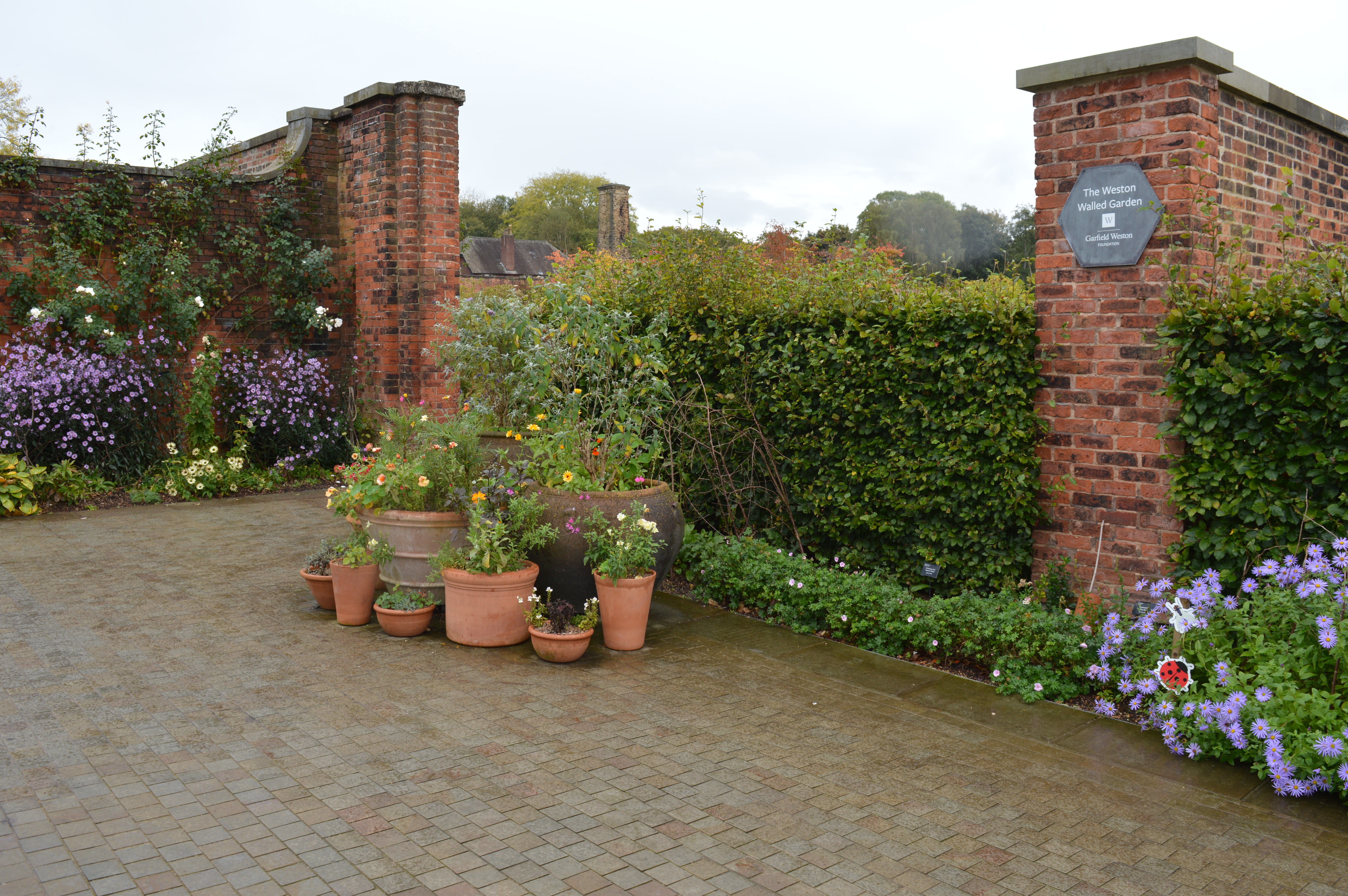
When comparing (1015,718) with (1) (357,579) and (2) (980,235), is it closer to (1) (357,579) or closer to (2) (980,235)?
(1) (357,579)

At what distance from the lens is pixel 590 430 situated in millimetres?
6133

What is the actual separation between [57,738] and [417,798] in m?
1.69

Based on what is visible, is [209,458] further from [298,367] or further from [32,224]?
[32,224]

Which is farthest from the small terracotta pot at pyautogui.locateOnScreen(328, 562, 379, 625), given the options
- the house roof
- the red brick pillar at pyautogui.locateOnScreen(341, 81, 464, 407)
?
the house roof

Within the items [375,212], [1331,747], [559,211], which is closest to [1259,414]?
[1331,747]

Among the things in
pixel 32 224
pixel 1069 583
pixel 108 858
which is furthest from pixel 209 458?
pixel 1069 583

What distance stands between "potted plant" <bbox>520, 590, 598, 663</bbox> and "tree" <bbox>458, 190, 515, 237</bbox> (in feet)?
197

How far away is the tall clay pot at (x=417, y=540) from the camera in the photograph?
5.71 m

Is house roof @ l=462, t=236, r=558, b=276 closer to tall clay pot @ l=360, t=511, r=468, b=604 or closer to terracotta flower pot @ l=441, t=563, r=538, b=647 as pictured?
tall clay pot @ l=360, t=511, r=468, b=604

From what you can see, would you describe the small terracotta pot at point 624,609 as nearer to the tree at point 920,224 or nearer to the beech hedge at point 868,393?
the beech hedge at point 868,393

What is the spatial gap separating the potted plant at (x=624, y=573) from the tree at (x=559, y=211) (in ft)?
185

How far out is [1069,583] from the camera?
5.31m

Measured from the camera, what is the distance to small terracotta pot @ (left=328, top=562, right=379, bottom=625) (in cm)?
566

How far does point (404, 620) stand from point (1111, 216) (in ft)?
14.5
